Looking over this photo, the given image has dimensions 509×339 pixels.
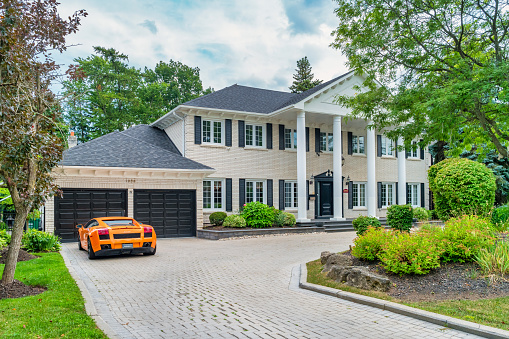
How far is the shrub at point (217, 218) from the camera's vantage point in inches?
794

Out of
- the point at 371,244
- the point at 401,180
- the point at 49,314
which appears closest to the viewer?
Answer: the point at 49,314

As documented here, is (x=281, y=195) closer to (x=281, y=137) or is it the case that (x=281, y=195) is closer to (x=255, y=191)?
(x=255, y=191)

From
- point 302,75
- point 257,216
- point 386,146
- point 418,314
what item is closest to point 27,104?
→ point 418,314

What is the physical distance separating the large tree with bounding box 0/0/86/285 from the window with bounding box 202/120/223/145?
1372 centimetres

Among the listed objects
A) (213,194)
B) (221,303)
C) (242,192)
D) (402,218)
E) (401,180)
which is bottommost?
(221,303)

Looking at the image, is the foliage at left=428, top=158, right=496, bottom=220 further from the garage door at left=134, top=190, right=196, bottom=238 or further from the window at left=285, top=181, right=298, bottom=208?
the window at left=285, top=181, right=298, bottom=208

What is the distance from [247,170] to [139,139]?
21.8 feet

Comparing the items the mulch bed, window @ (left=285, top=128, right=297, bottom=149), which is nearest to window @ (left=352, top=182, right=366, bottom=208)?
window @ (left=285, top=128, right=297, bottom=149)

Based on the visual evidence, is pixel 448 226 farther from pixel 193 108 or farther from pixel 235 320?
pixel 193 108

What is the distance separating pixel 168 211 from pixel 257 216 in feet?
14.5

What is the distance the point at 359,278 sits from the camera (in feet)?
24.8

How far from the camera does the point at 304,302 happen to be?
6973mm

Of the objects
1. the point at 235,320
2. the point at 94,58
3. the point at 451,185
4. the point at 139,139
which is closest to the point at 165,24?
the point at 139,139

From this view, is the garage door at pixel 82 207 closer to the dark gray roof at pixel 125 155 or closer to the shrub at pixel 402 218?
the dark gray roof at pixel 125 155
